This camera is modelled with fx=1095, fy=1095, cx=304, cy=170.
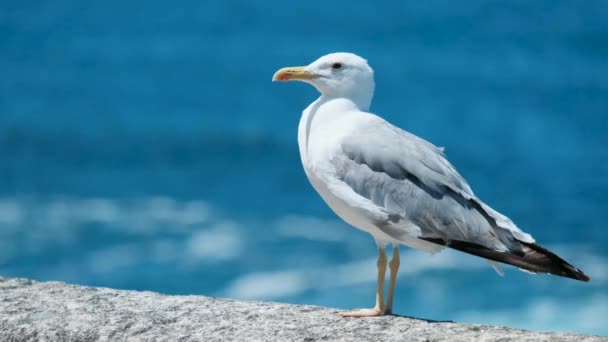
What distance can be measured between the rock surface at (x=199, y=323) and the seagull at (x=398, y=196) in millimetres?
183

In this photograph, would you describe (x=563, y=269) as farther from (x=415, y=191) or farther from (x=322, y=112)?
(x=322, y=112)

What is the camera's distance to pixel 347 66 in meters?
4.34

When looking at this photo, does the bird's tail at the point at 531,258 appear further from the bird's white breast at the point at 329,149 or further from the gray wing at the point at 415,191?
the bird's white breast at the point at 329,149

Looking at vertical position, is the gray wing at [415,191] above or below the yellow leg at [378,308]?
above

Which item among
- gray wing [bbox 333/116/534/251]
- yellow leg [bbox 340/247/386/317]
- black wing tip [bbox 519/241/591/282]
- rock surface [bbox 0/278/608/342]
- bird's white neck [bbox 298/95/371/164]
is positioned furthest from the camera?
bird's white neck [bbox 298/95/371/164]

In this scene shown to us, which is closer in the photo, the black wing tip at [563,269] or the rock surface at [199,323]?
the black wing tip at [563,269]

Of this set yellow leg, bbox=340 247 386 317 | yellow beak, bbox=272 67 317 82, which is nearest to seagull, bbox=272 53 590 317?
yellow leg, bbox=340 247 386 317

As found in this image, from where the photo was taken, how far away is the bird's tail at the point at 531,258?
12.1ft

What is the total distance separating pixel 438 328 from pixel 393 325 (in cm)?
16

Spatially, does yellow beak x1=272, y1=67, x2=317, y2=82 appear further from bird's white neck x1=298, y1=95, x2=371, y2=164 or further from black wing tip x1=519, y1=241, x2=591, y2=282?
black wing tip x1=519, y1=241, x2=591, y2=282

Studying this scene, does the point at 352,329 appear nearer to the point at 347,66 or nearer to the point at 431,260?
the point at 347,66

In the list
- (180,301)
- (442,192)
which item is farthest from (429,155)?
(180,301)

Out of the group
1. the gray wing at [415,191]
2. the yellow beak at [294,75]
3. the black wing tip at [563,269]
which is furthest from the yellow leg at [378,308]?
the yellow beak at [294,75]

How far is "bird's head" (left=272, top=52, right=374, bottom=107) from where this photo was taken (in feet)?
14.2
